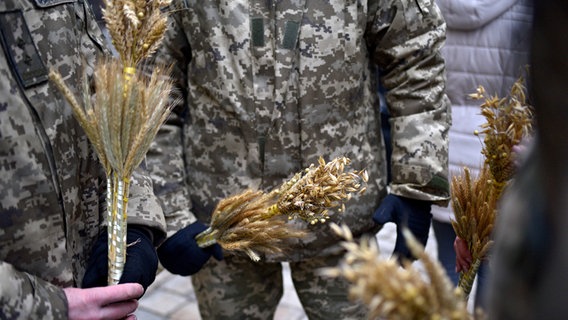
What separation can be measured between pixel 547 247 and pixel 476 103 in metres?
2.02

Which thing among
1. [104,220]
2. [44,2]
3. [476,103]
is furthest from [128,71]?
[476,103]

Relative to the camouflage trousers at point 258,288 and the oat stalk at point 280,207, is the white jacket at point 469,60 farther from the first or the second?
the oat stalk at point 280,207

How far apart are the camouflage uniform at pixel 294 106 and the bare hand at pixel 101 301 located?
73 cm

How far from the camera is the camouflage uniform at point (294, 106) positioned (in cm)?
195

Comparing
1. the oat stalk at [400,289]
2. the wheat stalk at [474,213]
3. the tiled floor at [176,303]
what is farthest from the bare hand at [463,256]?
the tiled floor at [176,303]

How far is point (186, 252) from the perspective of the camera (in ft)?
6.07

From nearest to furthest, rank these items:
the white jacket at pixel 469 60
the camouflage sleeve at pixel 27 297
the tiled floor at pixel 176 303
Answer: the camouflage sleeve at pixel 27 297, the white jacket at pixel 469 60, the tiled floor at pixel 176 303

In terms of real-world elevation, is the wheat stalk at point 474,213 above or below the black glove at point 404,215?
above

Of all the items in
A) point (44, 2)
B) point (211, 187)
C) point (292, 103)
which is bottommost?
point (211, 187)

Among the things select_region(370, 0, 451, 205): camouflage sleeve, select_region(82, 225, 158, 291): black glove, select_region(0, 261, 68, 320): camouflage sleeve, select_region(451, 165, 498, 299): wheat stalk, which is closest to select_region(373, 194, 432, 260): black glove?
select_region(370, 0, 451, 205): camouflage sleeve

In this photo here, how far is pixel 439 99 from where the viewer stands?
212cm

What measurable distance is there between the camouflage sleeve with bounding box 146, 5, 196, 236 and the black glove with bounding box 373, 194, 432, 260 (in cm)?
64

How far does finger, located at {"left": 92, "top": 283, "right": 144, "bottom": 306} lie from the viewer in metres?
1.33

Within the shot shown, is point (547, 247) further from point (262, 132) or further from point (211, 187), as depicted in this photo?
point (211, 187)
